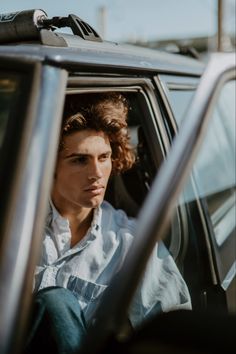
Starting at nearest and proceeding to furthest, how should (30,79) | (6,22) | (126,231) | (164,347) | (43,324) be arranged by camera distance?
(164,347)
(30,79)
(43,324)
(6,22)
(126,231)

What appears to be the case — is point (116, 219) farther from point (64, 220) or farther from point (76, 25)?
point (76, 25)

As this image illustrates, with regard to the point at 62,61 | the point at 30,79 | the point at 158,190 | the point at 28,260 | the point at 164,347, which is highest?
the point at 62,61

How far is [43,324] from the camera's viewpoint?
1858 millimetres

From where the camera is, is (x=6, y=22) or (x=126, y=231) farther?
(x=126, y=231)

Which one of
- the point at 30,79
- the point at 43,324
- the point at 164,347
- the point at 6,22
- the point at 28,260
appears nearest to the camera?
the point at 164,347

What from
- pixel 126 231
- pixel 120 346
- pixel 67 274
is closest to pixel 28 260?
pixel 120 346

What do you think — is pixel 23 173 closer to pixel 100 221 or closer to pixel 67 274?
pixel 67 274

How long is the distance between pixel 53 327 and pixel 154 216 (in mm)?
746

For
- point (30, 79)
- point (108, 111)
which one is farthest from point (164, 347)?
point (108, 111)

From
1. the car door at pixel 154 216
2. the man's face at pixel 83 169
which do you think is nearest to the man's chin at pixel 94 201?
the man's face at pixel 83 169

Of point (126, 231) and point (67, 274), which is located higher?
point (126, 231)

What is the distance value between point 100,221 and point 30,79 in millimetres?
1065

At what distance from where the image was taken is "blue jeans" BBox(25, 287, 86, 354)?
183 centimetres

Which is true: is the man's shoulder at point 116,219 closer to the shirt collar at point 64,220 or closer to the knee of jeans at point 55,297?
the shirt collar at point 64,220
